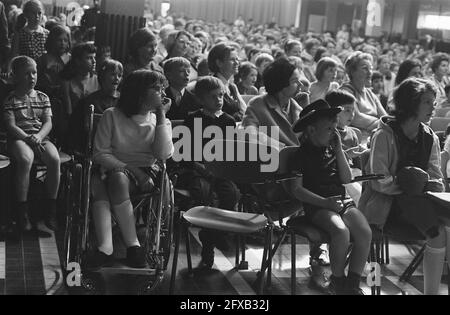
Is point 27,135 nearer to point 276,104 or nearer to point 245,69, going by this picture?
point 276,104

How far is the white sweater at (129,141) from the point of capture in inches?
178

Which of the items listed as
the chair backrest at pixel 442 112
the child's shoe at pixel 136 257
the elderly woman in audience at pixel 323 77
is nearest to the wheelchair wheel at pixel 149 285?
the child's shoe at pixel 136 257

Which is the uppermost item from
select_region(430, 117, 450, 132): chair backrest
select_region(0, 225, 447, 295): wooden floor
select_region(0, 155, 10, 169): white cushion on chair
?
select_region(430, 117, 450, 132): chair backrest

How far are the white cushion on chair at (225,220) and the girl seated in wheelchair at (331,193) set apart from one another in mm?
306

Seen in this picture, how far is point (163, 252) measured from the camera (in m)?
4.45

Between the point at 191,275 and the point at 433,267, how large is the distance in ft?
4.81

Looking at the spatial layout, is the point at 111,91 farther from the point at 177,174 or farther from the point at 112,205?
the point at 112,205

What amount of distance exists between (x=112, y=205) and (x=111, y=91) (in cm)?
123

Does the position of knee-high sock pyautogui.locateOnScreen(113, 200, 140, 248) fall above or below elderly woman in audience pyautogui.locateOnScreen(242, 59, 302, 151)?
below

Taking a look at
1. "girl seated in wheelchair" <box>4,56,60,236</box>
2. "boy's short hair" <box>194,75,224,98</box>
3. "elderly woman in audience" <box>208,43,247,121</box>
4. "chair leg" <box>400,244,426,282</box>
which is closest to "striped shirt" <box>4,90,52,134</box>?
"girl seated in wheelchair" <box>4,56,60,236</box>

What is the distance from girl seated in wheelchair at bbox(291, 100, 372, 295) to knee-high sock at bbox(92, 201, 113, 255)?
1.06 m

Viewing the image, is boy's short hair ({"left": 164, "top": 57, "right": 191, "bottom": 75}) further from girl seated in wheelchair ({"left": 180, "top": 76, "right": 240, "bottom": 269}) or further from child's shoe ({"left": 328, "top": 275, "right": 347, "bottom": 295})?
child's shoe ({"left": 328, "top": 275, "right": 347, "bottom": 295})

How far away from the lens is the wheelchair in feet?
14.0

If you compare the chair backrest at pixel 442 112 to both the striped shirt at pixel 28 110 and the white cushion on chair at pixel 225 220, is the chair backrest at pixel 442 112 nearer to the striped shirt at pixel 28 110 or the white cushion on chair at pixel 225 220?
the white cushion on chair at pixel 225 220
